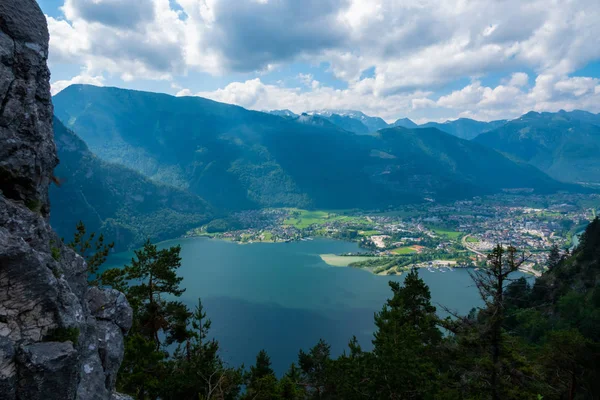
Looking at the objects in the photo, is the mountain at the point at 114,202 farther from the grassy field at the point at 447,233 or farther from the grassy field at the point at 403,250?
the grassy field at the point at 447,233

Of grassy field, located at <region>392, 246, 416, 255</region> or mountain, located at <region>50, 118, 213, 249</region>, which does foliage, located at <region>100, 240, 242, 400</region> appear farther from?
mountain, located at <region>50, 118, 213, 249</region>

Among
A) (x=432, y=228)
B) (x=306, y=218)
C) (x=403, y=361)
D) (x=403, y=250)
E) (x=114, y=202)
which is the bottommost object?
(x=403, y=250)

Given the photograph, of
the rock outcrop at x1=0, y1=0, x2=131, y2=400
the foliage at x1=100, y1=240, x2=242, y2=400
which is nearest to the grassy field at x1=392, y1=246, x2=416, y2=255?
the foliage at x1=100, y1=240, x2=242, y2=400

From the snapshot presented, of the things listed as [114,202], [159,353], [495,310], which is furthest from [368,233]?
[495,310]

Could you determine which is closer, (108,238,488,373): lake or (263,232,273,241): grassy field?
(108,238,488,373): lake

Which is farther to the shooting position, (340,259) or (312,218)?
(312,218)

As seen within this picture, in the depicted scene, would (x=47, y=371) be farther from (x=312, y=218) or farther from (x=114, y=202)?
(x=312, y=218)

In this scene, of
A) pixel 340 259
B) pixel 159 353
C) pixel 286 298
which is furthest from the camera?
pixel 340 259
